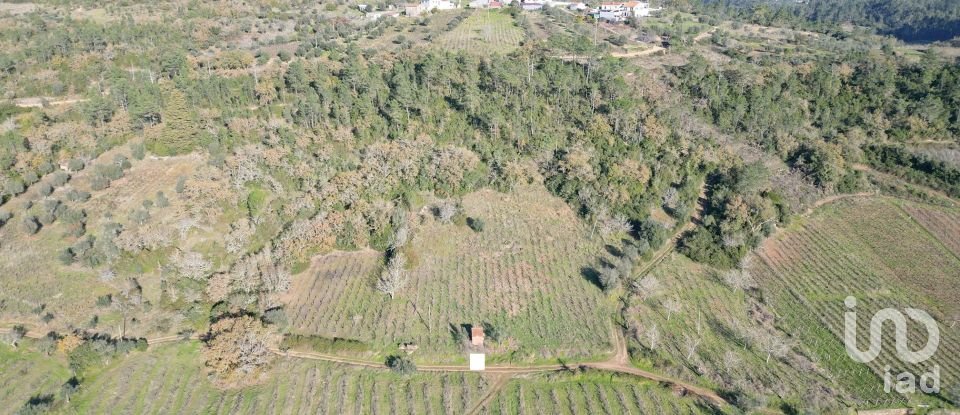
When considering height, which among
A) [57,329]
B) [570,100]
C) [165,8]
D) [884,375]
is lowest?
[884,375]

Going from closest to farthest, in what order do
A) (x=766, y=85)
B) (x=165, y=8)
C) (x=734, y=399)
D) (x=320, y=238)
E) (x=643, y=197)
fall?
(x=734, y=399) < (x=320, y=238) < (x=643, y=197) < (x=766, y=85) < (x=165, y=8)

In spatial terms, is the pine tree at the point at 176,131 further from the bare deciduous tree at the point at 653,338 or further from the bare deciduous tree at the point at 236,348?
the bare deciduous tree at the point at 653,338

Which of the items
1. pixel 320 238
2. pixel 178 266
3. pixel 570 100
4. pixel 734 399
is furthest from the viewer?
pixel 570 100

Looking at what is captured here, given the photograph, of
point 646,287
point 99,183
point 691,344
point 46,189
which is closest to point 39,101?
point 46,189

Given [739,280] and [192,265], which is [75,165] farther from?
[739,280]

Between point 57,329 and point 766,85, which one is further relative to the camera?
point 766,85

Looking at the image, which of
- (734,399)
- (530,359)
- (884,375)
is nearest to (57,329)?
(530,359)

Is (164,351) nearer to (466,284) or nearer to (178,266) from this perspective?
(178,266)
